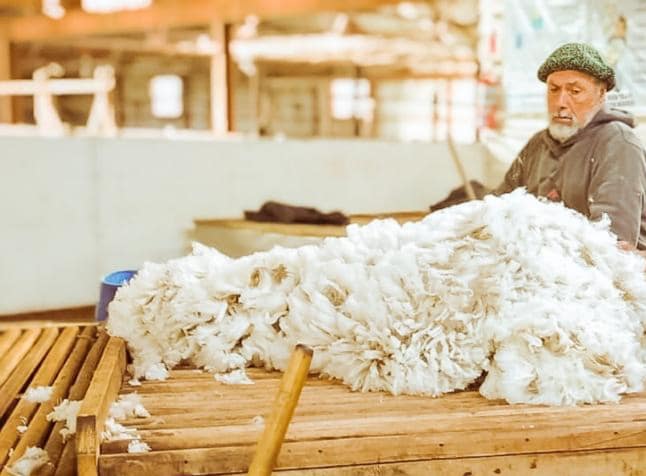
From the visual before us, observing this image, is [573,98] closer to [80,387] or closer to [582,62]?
[582,62]

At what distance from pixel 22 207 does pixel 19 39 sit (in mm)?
7384

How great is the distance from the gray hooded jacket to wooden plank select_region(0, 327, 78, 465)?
1.62 meters

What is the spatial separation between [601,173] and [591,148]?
119 millimetres

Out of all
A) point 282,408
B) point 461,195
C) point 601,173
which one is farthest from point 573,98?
point 461,195

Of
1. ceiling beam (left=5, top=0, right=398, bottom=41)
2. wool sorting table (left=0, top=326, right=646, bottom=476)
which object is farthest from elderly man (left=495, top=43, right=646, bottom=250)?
ceiling beam (left=5, top=0, right=398, bottom=41)

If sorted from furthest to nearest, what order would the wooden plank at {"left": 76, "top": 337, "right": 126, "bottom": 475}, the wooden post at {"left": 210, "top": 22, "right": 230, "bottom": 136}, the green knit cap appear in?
the wooden post at {"left": 210, "top": 22, "right": 230, "bottom": 136}, the green knit cap, the wooden plank at {"left": 76, "top": 337, "right": 126, "bottom": 475}

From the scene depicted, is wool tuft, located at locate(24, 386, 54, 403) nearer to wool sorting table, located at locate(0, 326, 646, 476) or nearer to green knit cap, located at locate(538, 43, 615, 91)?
wool sorting table, located at locate(0, 326, 646, 476)

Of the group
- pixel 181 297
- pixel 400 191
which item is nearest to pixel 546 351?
pixel 181 297

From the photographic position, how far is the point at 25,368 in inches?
89.4

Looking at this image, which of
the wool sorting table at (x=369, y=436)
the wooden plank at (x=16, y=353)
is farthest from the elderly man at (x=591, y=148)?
the wooden plank at (x=16, y=353)

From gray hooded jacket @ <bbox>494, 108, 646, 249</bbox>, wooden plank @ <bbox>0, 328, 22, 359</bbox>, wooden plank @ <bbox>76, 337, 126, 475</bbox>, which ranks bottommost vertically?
wooden plank @ <bbox>0, 328, 22, 359</bbox>

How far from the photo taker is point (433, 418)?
163cm

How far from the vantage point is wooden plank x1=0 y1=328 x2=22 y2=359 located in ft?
8.26

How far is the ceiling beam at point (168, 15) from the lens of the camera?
852cm
